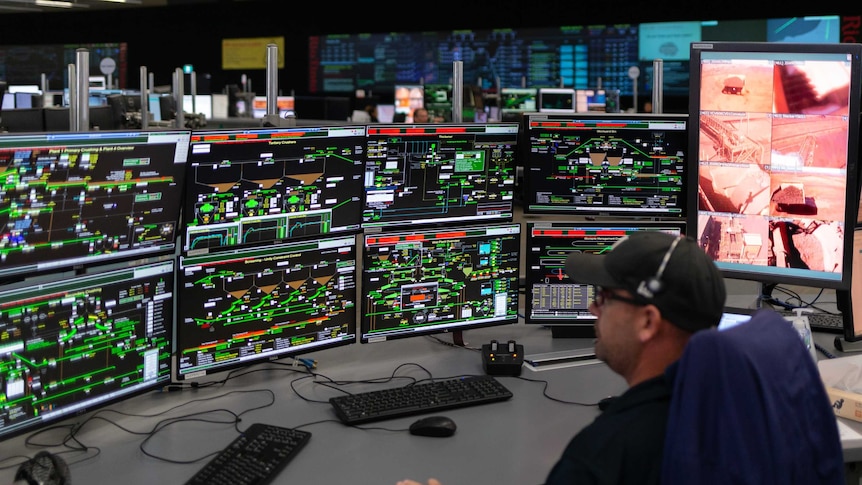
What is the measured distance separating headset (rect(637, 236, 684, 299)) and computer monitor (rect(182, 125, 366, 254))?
1188mm

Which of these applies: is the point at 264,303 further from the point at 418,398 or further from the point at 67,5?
the point at 67,5

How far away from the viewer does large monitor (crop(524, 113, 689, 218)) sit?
2836mm

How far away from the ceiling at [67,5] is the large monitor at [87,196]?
1336 centimetres

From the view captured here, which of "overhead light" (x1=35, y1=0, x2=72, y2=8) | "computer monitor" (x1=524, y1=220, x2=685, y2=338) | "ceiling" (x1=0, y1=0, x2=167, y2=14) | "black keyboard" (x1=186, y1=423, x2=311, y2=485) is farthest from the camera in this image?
"ceiling" (x1=0, y1=0, x2=167, y2=14)

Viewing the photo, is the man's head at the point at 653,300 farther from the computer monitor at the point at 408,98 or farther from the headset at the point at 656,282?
the computer monitor at the point at 408,98

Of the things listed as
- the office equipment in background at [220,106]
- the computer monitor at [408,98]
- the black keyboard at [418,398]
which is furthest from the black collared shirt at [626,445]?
the computer monitor at [408,98]

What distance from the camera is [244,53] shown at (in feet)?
48.5

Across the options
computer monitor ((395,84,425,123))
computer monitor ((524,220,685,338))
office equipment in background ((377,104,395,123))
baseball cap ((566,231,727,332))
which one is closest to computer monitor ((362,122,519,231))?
computer monitor ((524,220,685,338))

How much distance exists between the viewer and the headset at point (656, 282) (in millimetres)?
1430

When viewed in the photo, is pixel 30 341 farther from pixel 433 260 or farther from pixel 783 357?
pixel 783 357

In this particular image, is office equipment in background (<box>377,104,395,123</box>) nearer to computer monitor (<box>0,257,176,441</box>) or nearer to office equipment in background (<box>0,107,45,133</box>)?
office equipment in background (<box>0,107,45,133</box>)

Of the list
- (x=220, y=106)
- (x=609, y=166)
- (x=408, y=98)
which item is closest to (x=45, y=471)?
(x=609, y=166)

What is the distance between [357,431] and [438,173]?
90 centimetres

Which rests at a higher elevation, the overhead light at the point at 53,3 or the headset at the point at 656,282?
the overhead light at the point at 53,3
